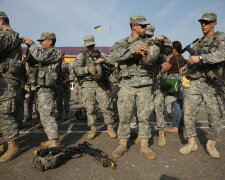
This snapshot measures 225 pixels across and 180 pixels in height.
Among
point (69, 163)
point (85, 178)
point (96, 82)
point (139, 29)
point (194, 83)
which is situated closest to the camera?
point (85, 178)

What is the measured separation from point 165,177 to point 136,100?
139 cm

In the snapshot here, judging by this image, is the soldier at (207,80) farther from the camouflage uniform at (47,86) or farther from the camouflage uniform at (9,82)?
the camouflage uniform at (9,82)

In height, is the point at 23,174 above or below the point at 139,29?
below

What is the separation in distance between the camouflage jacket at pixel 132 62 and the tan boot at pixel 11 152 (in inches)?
92.2

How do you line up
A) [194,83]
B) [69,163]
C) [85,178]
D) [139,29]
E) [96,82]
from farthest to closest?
[96,82] < [194,83] < [139,29] < [69,163] < [85,178]

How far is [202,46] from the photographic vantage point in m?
3.21

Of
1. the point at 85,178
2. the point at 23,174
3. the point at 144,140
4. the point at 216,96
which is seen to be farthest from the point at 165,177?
the point at 23,174

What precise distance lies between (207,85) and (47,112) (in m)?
3.15

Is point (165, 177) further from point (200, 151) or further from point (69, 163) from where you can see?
point (69, 163)

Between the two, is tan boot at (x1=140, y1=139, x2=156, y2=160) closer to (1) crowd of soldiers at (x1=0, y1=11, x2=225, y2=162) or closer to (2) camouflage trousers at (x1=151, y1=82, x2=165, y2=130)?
(1) crowd of soldiers at (x1=0, y1=11, x2=225, y2=162)

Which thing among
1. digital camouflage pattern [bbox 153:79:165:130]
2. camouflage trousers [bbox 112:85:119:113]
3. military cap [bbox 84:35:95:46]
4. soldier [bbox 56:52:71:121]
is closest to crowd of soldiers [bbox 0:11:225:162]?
digital camouflage pattern [bbox 153:79:165:130]

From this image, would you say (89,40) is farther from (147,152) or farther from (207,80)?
(147,152)

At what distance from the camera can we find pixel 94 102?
450 cm

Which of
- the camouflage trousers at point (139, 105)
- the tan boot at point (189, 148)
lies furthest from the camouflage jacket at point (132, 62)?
the tan boot at point (189, 148)
